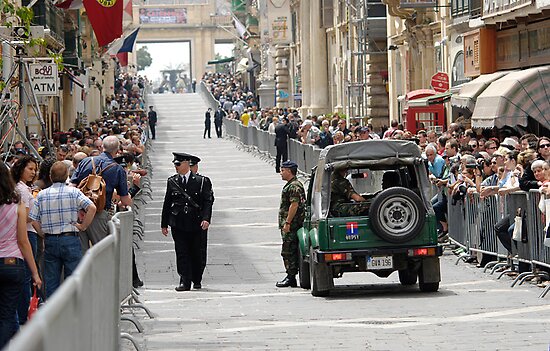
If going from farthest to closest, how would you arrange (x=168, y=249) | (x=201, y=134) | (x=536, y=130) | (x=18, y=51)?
(x=201, y=134) → (x=536, y=130) → (x=168, y=249) → (x=18, y=51)

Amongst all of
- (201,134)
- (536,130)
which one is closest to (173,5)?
(201,134)

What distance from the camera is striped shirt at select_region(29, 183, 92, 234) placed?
42.7 feet

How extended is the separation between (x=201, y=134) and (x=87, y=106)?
37.8 ft

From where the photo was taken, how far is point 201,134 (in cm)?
7444

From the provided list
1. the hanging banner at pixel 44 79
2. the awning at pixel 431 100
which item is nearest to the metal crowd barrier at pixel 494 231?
the hanging banner at pixel 44 79

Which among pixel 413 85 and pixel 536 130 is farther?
pixel 413 85

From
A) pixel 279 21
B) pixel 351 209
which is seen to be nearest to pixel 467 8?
pixel 351 209

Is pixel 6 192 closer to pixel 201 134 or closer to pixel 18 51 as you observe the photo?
pixel 18 51

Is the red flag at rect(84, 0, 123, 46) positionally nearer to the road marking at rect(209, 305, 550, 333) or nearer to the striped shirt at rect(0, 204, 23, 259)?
the road marking at rect(209, 305, 550, 333)

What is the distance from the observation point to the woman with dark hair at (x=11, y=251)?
35.8 feet

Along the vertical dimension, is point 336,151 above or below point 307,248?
above

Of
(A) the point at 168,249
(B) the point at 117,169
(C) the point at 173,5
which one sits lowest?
(A) the point at 168,249

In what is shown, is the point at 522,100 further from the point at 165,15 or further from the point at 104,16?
the point at 165,15

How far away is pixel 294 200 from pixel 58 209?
5733 mm
